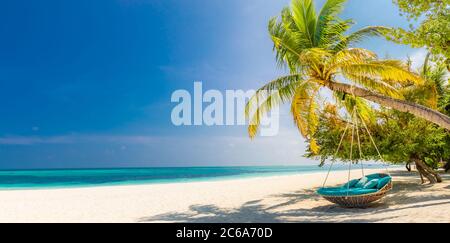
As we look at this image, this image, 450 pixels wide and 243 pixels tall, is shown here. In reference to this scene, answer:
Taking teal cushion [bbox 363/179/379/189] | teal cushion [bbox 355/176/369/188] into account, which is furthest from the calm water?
teal cushion [bbox 363/179/379/189]

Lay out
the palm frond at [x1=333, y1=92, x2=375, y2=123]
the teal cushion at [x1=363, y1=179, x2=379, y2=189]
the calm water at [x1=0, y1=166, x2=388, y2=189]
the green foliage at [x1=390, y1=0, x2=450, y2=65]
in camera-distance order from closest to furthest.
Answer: the green foliage at [x1=390, y1=0, x2=450, y2=65] < the teal cushion at [x1=363, y1=179, x2=379, y2=189] < the palm frond at [x1=333, y1=92, x2=375, y2=123] < the calm water at [x1=0, y1=166, x2=388, y2=189]

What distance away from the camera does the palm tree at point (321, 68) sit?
682cm

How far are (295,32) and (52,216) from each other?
7274 millimetres

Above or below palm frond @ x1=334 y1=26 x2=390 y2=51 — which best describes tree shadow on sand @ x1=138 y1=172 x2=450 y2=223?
below

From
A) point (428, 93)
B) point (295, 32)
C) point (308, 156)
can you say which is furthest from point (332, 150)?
point (295, 32)

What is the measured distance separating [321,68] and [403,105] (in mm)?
1691

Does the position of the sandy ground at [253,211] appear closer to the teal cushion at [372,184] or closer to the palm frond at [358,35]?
the teal cushion at [372,184]

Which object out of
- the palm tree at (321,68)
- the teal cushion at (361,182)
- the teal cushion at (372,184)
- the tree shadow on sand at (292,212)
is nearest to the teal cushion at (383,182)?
the teal cushion at (372,184)

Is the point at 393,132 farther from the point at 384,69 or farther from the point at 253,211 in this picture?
the point at 253,211

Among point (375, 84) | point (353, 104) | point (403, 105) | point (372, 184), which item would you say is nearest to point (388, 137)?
point (353, 104)

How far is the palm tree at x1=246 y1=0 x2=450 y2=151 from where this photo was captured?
6.82 meters

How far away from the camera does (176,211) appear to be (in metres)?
9.02

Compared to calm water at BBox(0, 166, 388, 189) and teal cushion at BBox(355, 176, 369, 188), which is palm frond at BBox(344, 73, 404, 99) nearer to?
teal cushion at BBox(355, 176, 369, 188)

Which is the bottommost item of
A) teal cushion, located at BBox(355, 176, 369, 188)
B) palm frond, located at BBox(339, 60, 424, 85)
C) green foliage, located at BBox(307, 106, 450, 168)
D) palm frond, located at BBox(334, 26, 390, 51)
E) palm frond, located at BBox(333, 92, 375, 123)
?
teal cushion, located at BBox(355, 176, 369, 188)
